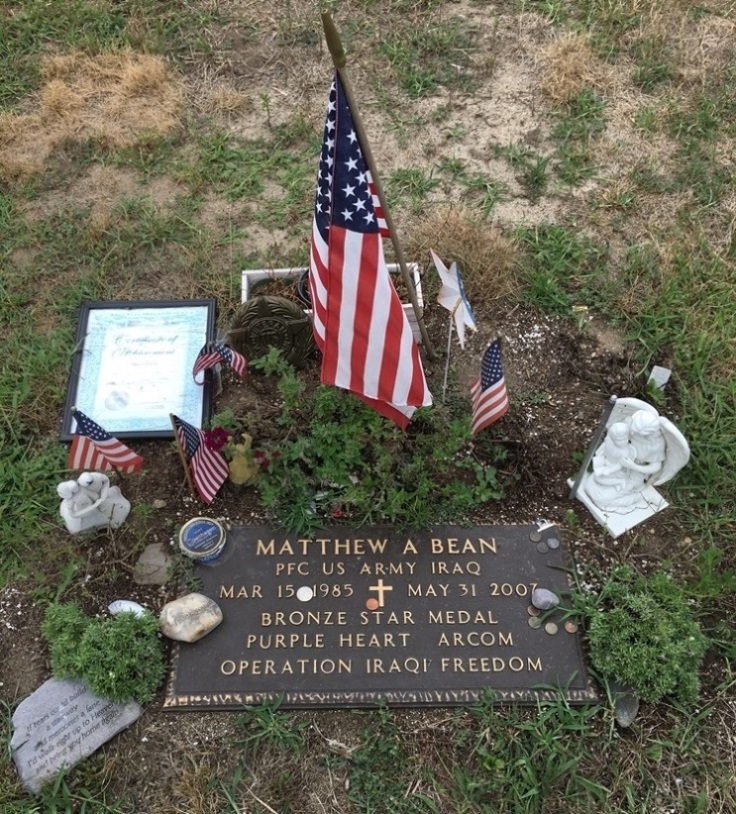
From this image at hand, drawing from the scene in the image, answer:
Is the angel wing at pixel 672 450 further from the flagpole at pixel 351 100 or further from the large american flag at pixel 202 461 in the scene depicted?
the large american flag at pixel 202 461

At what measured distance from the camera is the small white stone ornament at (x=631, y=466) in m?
3.71

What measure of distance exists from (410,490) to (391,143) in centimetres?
320

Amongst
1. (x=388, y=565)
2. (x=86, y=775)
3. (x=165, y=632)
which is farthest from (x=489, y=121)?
(x=86, y=775)

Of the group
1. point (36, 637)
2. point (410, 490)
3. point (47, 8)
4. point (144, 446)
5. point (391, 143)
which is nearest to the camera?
point (36, 637)

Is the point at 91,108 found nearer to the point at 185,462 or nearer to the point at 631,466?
the point at 185,462

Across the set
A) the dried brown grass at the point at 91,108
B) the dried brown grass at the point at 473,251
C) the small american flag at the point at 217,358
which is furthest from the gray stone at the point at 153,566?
the dried brown grass at the point at 91,108

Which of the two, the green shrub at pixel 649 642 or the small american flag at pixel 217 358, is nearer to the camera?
the green shrub at pixel 649 642

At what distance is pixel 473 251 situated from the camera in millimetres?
5094

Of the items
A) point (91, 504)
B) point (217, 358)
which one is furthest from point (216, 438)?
point (91, 504)

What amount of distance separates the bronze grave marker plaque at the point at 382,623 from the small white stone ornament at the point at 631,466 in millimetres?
361

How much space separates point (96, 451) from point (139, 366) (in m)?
0.95

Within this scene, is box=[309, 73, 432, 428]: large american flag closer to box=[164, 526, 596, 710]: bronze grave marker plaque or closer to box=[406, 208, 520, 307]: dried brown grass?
box=[164, 526, 596, 710]: bronze grave marker plaque

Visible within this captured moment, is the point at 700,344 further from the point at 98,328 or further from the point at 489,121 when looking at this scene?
the point at 98,328

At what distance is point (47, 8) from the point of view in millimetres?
6699
